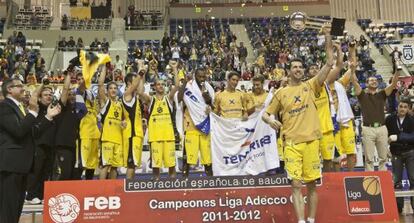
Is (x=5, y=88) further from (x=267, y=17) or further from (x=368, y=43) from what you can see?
(x=267, y=17)

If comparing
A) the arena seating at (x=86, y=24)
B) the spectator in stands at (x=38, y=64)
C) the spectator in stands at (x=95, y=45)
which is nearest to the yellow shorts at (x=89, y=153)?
the spectator in stands at (x=38, y=64)

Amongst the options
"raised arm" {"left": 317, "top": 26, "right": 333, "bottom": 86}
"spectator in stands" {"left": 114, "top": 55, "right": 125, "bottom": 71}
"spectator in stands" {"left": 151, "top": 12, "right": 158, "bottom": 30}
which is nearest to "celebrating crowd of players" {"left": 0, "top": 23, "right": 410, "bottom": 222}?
"raised arm" {"left": 317, "top": 26, "right": 333, "bottom": 86}

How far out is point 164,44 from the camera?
25250 millimetres

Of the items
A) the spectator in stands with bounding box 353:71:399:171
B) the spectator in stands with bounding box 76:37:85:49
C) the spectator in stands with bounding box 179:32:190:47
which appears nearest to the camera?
the spectator in stands with bounding box 353:71:399:171

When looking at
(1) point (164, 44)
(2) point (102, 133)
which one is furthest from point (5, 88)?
(1) point (164, 44)

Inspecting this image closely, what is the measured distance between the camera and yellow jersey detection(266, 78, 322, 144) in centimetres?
605

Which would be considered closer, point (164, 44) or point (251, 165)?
point (251, 165)

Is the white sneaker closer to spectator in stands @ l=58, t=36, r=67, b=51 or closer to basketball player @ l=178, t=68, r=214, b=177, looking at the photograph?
basketball player @ l=178, t=68, r=214, b=177

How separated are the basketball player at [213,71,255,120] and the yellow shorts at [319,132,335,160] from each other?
1.61 meters

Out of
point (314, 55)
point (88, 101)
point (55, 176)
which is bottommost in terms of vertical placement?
point (55, 176)

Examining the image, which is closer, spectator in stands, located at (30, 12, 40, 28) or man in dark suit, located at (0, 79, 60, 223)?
man in dark suit, located at (0, 79, 60, 223)

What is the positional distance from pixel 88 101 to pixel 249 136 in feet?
8.90

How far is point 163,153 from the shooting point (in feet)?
26.7

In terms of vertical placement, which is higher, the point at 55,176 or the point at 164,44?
the point at 164,44
